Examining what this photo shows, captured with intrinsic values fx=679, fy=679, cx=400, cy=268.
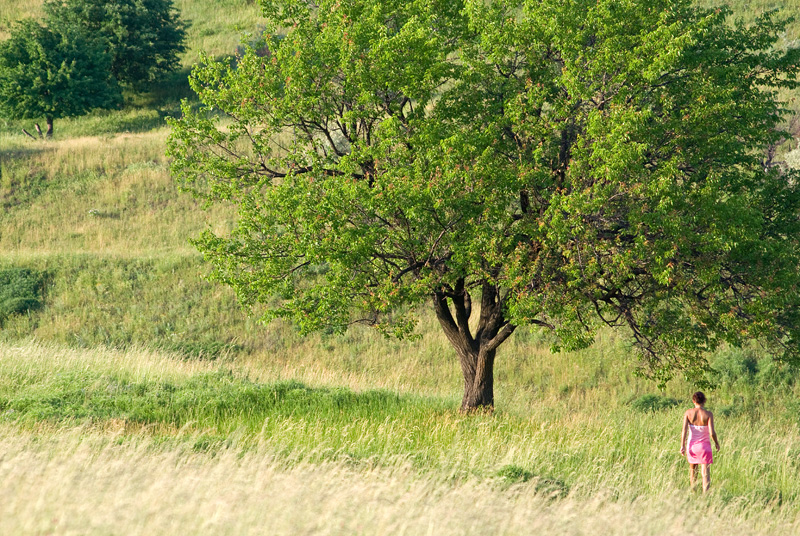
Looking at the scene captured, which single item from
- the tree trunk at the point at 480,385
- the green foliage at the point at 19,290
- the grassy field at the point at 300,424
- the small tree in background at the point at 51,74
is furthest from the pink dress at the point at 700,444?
the small tree in background at the point at 51,74

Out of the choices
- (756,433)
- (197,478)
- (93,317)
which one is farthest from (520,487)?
(93,317)

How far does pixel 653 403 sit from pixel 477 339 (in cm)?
765

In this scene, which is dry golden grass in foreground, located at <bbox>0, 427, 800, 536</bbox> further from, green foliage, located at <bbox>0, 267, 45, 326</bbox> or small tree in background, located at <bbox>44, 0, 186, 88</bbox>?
small tree in background, located at <bbox>44, 0, 186, 88</bbox>

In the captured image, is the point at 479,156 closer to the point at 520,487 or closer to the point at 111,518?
the point at 520,487

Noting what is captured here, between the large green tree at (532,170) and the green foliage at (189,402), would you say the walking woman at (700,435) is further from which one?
the green foliage at (189,402)

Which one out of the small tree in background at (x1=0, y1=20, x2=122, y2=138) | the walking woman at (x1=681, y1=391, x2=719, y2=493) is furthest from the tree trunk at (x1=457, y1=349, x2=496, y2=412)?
the small tree in background at (x1=0, y1=20, x2=122, y2=138)

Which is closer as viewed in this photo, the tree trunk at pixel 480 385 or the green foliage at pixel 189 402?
the green foliage at pixel 189 402

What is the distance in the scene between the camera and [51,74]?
154 feet

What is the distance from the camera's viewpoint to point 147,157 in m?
42.8

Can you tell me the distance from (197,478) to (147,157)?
39070mm

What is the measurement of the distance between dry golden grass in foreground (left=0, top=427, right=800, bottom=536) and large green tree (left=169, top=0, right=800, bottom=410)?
12.9 ft

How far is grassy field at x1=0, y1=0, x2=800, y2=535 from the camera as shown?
7266 mm

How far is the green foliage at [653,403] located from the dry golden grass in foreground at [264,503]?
9984 mm

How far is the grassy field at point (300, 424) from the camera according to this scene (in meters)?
7.27
